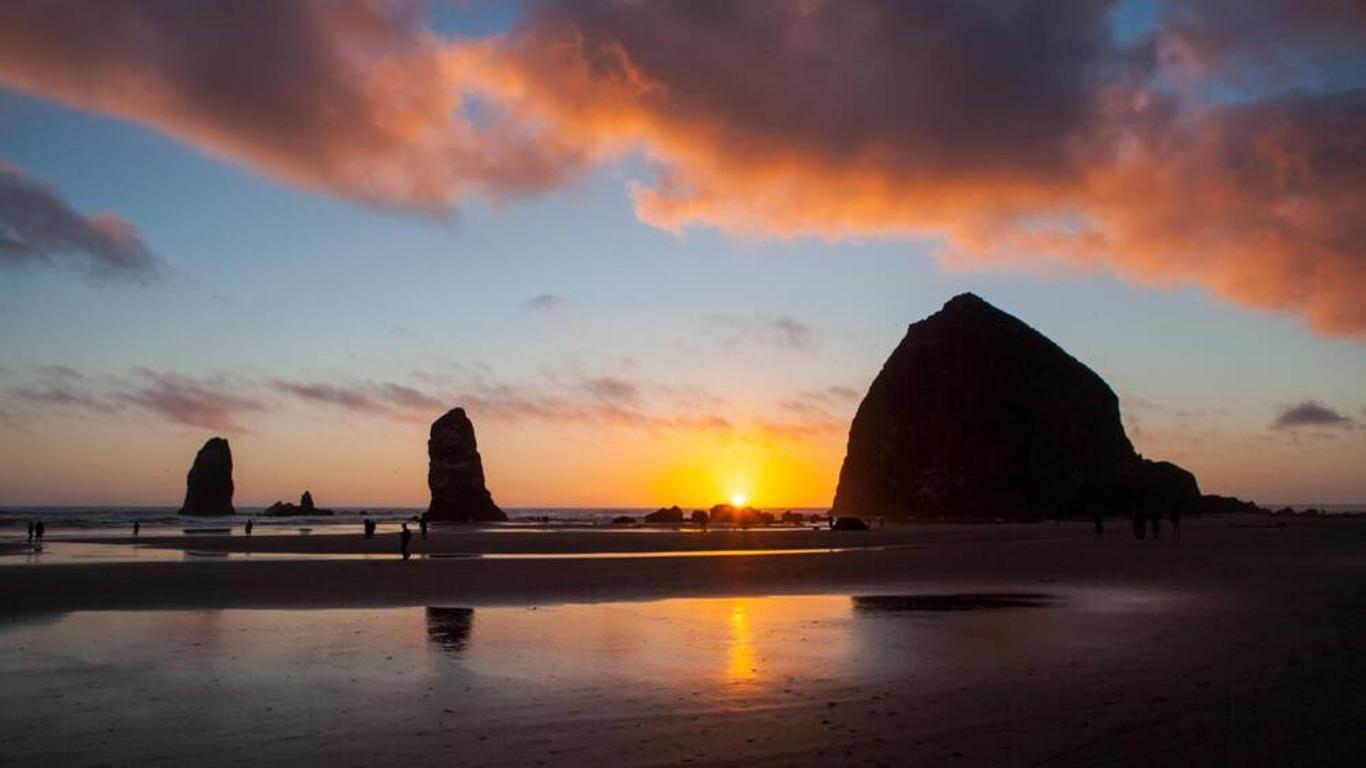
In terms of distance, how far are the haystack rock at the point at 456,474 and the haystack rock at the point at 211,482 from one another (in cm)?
6758

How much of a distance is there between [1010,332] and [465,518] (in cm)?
9431

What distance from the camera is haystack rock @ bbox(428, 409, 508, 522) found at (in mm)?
144500

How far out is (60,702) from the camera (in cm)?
1212

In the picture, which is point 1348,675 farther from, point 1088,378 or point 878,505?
point 1088,378

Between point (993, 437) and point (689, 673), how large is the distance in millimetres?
144548

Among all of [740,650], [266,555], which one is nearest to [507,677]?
[740,650]

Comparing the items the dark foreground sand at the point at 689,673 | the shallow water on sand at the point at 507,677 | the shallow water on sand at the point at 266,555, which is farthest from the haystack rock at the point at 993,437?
the shallow water on sand at the point at 507,677

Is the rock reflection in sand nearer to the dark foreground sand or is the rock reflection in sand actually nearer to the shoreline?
the dark foreground sand

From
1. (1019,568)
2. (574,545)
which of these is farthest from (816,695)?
(574,545)

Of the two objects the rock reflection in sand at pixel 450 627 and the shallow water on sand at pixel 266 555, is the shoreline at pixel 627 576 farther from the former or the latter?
the rock reflection in sand at pixel 450 627

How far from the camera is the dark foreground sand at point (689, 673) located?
9641 millimetres

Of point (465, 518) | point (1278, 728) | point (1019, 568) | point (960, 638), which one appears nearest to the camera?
point (1278, 728)

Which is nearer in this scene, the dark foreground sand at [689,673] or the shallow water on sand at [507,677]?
the dark foreground sand at [689,673]

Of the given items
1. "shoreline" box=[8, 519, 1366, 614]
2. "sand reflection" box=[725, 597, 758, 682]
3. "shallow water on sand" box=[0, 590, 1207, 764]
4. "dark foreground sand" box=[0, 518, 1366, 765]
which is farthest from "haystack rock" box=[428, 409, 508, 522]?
"sand reflection" box=[725, 597, 758, 682]
